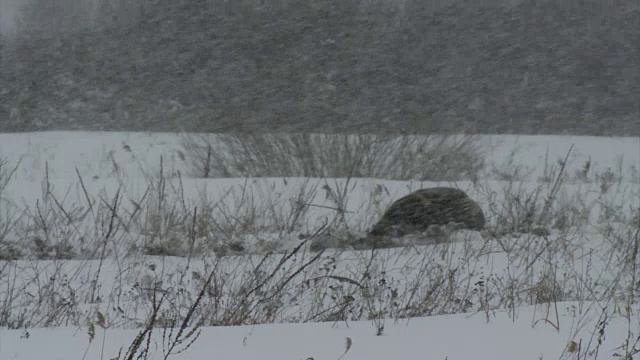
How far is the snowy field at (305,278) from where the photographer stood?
3.49 meters

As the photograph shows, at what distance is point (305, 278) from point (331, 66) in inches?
→ 703

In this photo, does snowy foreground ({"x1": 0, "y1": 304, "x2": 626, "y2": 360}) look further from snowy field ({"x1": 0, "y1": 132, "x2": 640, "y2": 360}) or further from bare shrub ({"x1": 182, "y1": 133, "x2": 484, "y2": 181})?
bare shrub ({"x1": 182, "y1": 133, "x2": 484, "y2": 181})

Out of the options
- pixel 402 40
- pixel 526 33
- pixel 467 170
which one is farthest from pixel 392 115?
pixel 467 170

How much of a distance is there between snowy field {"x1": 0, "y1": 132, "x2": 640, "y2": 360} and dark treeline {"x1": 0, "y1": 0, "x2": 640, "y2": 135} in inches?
354

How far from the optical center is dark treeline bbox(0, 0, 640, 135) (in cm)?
2158

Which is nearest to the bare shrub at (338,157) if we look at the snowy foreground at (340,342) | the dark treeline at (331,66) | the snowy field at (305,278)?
the snowy field at (305,278)

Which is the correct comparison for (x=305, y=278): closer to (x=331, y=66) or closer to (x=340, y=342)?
(x=340, y=342)

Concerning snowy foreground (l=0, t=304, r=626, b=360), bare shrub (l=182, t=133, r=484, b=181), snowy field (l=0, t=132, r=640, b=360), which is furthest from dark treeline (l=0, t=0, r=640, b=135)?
snowy foreground (l=0, t=304, r=626, b=360)

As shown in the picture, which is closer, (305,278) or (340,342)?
(340,342)

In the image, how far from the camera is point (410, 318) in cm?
403

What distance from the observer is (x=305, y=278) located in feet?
16.3

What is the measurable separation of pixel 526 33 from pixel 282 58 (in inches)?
220

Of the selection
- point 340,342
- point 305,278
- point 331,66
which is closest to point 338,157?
point 305,278

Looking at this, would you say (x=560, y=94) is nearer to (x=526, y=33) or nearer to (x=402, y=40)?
(x=526, y=33)
